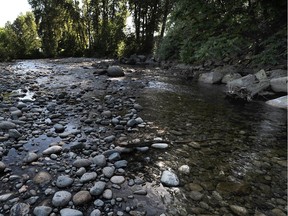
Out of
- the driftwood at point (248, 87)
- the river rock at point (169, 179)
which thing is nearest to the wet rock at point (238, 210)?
the river rock at point (169, 179)

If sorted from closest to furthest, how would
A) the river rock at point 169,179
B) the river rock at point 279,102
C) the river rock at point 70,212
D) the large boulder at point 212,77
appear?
the river rock at point 70,212 < the river rock at point 169,179 < the river rock at point 279,102 < the large boulder at point 212,77

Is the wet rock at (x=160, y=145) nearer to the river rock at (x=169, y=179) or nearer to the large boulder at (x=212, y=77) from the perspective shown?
the river rock at (x=169, y=179)

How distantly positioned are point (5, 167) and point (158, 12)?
23220 millimetres

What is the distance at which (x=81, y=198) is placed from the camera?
2.13 metres

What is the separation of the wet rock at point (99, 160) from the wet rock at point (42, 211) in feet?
2.67

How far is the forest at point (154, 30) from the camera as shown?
9008mm

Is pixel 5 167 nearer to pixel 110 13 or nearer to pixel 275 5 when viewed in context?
pixel 275 5

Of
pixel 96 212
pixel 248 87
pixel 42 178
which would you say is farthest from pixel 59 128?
pixel 248 87

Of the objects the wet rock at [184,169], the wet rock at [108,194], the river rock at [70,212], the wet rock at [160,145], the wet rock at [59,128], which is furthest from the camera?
the wet rock at [59,128]

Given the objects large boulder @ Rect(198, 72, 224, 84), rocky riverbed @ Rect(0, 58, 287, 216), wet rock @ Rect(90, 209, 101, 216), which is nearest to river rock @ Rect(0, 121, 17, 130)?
rocky riverbed @ Rect(0, 58, 287, 216)

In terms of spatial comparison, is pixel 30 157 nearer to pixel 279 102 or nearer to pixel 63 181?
pixel 63 181

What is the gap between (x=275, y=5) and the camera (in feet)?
30.2

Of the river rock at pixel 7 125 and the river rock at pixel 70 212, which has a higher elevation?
the river rock at pixel 7 125

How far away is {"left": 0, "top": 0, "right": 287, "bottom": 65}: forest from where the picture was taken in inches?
355
